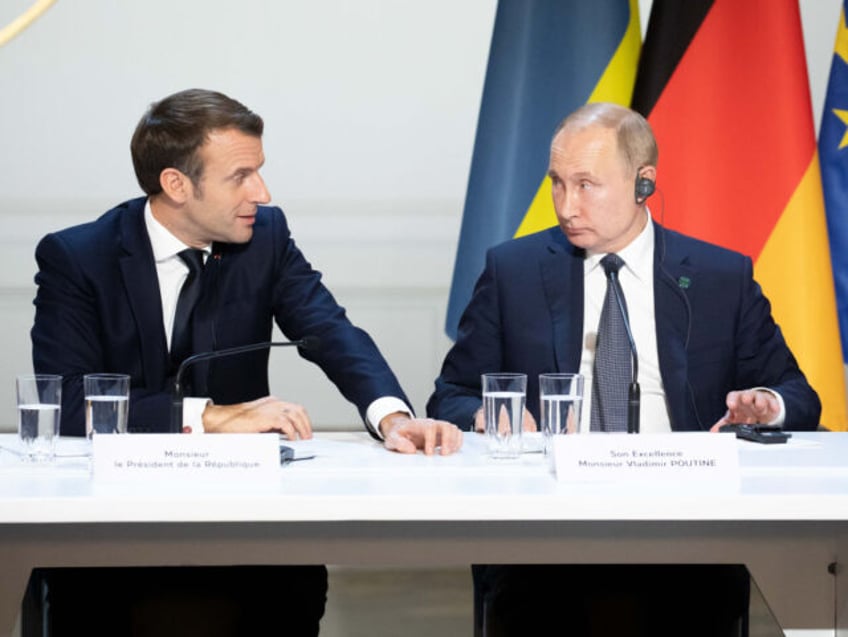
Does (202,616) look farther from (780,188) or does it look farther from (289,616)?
(780,188)

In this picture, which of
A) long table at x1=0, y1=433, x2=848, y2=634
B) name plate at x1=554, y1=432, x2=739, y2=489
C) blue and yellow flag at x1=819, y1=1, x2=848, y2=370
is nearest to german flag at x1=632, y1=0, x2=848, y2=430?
blue and yellow flag at x1=819, y1=1, x2=848, y2=370

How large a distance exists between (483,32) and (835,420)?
2039 millimetres

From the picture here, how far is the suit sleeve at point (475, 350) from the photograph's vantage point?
9.09 feet

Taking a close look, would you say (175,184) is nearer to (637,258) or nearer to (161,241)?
(161,241)

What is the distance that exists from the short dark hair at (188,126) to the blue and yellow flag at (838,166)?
6.14ft

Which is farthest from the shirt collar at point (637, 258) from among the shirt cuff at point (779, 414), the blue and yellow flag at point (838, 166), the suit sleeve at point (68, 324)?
the blue and yellow flag at point (838, 166)

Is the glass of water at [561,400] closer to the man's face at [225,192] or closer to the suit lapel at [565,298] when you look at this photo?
the suit lapel at [565,298]

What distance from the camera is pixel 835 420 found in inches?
141

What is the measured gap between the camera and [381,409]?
2.46 metres

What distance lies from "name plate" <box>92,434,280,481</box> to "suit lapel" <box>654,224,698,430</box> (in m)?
1.14

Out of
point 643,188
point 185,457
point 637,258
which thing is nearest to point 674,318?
point 637,258

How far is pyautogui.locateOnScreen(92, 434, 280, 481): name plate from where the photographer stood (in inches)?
70.6

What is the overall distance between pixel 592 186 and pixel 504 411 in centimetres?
84

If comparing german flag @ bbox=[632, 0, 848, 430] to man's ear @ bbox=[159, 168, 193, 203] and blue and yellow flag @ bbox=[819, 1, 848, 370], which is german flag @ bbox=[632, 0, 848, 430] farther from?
man's ear @ bbox=[159, 168, 193, 203]
